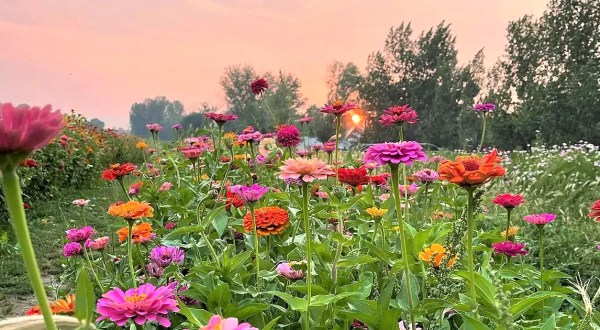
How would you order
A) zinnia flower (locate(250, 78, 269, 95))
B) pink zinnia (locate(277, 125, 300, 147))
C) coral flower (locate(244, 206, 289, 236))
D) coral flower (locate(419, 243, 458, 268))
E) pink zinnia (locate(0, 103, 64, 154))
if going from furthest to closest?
zinnia flower (locate(250, 78, 269, 95))
pink zinnia (locate(277, 125, 300, 147))
coral flower (locate(244, 206, 289, 236))
coral flower (locate(419, 243, 458, 268))
pink zinnia (locate(0, 103, 64, 154))

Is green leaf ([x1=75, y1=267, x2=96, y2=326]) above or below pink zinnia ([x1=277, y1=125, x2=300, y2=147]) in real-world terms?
below

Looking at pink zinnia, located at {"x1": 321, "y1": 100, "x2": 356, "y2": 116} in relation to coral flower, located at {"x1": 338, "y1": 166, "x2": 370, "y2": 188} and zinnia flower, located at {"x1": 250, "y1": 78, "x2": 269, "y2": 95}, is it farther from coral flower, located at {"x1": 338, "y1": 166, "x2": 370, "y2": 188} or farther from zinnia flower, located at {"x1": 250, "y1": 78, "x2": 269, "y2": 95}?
zinnia flower, located at {"x1": 250, "y1": 78, "x2": 269, "y2": 95}

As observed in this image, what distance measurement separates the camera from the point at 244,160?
2551mm

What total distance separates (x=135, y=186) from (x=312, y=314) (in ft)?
4.83

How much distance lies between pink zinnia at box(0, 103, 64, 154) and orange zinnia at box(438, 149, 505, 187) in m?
0.60

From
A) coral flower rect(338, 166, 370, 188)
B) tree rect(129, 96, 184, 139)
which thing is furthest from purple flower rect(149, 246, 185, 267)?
tree rect(129, 96, 184, 139)

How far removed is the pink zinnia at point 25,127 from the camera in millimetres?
352

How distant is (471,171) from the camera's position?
2.62 ft

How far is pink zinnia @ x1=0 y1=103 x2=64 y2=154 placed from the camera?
0.35 meters

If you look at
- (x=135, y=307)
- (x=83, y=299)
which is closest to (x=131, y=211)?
(x=135, y=307)

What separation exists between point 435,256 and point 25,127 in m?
0.93

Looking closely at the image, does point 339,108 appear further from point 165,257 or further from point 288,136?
point 165,257

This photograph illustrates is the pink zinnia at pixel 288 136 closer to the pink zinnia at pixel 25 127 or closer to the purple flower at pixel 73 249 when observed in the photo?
the purple flower at pixel 73 249

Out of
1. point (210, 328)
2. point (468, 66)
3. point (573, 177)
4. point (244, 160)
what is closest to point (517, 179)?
point (573, 177)
